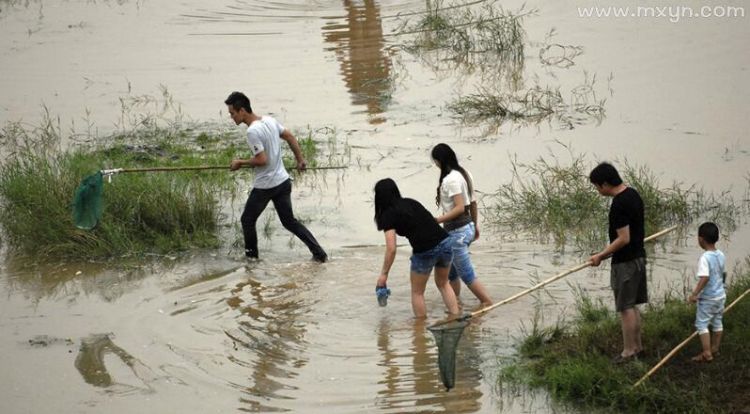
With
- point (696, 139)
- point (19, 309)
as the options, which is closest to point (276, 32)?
point (696, 139)

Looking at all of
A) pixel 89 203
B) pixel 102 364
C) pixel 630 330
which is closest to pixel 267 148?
pixel 89 203

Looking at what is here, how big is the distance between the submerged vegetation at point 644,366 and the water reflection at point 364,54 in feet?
21.5

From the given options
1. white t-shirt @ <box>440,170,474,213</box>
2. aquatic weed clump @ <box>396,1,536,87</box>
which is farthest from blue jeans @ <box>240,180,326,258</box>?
aquatic weed clump @ <box>396,1,536,87</box>

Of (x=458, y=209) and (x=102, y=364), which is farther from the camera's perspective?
(x=458, y=209)

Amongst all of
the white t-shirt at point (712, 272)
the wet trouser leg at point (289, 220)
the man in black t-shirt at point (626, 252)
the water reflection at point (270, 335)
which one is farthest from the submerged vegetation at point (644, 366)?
the wet trouser leg at point (289, 220)

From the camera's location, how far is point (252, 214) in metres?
9.95

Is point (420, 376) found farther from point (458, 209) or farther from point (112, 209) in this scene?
point (112, 209)

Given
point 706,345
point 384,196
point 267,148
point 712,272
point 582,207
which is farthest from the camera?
point 582,207

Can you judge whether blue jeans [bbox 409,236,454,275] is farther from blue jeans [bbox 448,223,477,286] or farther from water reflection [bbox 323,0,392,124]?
water reflection [bbox 323,0,392,124]

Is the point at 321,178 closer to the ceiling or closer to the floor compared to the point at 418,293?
closer to the ceiling

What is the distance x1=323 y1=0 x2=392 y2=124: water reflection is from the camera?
14.8 metres

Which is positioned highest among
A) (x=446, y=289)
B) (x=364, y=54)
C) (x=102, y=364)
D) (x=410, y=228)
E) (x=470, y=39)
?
(x=470, y=39)

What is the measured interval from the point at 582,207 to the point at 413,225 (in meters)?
3.00

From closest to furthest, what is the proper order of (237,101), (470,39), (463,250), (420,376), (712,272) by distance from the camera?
(712,272) → (420,376) → (463,250) → (237,101) → (470,39)
